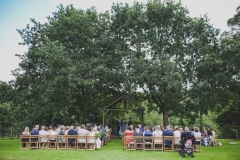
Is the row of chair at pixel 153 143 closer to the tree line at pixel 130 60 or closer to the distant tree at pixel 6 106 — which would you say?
the tree line at pixel 130 60

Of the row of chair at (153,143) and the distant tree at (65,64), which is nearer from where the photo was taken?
the row of chair at (153,143)

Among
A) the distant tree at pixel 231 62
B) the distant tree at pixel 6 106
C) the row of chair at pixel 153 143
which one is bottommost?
the row of chair at pixel 153 143

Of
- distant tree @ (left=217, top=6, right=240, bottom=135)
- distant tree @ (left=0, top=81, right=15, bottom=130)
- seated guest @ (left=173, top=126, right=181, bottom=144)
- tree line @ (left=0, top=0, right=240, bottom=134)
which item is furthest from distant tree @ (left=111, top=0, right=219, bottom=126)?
distant tree @ (left=0, top=81, right=15, bottom=130)

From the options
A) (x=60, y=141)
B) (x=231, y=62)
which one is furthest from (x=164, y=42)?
(x=60, y=141)

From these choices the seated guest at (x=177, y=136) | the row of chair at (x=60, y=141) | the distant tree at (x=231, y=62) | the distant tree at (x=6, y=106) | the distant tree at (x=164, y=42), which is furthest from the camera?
the distant tree at (x=6, y=106)

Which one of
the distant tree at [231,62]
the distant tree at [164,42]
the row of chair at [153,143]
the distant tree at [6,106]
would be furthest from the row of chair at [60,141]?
the distant tree at [231,62]

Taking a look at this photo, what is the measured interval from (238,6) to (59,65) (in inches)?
679

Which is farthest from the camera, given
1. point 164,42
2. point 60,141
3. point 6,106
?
point 6,106

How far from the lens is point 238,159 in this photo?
13.3 metres

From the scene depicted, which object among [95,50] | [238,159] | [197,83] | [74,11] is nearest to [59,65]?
[95,50]

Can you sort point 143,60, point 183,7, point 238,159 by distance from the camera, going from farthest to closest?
1. point 183,7
2. point 143,60
3. point 238,159

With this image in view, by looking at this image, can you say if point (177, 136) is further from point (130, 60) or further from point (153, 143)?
point (130, 60)

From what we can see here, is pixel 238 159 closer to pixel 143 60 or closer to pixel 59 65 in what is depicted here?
pixel 143 60

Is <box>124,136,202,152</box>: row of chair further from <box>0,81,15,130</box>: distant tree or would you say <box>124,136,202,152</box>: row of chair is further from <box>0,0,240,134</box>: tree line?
<box>0,81,15,130</box>: distant tree
